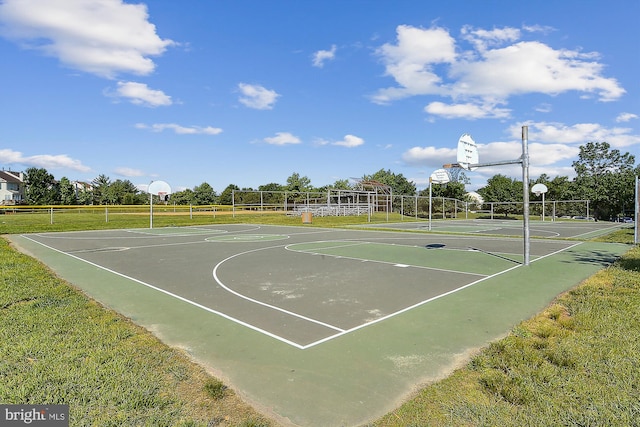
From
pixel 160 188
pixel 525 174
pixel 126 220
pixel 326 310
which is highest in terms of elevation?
pixel 160 188


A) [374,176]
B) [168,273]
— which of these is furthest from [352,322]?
[374,176]

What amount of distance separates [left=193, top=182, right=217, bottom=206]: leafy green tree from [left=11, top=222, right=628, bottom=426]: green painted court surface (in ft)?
206

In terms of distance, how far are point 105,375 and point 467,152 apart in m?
9.97

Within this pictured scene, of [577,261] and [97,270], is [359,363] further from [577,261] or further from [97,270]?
[577,261]

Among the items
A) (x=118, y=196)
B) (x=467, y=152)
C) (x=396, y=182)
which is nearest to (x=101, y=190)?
(x=118, y=196)

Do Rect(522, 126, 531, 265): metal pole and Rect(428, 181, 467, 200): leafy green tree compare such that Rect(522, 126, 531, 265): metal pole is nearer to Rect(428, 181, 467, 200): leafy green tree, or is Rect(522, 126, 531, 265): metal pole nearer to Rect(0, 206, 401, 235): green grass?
Rect(0, 206, 401, 235): green grass

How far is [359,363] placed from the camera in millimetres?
3494

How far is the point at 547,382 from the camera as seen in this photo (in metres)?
3.06

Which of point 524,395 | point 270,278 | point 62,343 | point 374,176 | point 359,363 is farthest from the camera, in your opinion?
point 374,176

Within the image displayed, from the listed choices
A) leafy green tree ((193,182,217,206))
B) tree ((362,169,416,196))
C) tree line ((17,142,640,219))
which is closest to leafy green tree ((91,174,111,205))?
tree line ((17,142,640,219))

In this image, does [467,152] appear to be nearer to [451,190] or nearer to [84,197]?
[451,190]

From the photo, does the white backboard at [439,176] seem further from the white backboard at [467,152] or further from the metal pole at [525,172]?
the metal pole at [525,172]

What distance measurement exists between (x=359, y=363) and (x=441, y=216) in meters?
43.6

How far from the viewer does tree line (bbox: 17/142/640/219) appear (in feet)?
135
